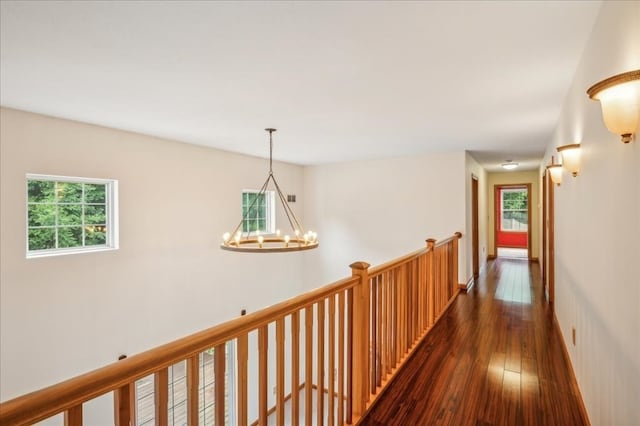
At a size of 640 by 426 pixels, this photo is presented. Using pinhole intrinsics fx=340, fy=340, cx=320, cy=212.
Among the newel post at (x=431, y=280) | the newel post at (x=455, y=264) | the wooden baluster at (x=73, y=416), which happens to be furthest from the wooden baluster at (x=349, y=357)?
the newel post at (x=455, y=264)

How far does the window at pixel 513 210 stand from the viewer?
10227 mm

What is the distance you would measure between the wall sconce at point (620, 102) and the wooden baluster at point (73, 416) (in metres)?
1.79

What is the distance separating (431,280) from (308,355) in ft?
7.77

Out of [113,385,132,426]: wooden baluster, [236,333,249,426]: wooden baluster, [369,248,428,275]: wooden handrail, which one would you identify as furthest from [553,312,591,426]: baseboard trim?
[113,385,132,426]: wooden baluster

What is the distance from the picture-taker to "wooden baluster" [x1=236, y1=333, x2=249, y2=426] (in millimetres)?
1266

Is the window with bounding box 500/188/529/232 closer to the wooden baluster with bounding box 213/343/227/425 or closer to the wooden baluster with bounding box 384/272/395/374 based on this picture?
the wooden baluster with bounding box 384/272/395/374

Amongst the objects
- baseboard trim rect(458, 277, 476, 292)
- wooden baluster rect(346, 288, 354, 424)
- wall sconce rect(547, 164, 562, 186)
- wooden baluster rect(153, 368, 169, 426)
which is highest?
wall sconce rect(547, 164, 562, 186)

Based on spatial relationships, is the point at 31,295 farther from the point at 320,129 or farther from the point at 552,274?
the point at 552,274

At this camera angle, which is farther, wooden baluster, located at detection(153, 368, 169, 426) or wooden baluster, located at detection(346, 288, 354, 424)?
wooden baluster, located at detection(346, 288, 354, 424)

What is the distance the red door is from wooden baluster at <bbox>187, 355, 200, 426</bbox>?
35.2 feet

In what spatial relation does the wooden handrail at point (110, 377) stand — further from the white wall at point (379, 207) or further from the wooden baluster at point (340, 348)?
the white wall at point (379, 207)

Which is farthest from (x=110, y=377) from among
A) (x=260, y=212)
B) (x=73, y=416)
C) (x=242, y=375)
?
(x=260, y=212)

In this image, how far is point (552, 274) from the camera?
4.29 meters

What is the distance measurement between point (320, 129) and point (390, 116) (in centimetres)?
90
